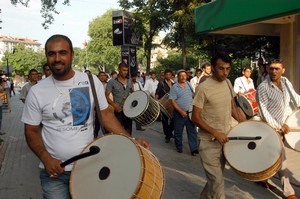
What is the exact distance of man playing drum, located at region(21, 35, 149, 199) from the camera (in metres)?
2.78

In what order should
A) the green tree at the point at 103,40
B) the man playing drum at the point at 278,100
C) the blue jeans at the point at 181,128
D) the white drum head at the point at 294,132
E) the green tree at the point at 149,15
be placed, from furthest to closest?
1. the green tree at the point at 103,40
2. the green tree at the point at 149,15
3. the blue jeans at the point at 181,128
4. the man playing drum at the point at 278,100
5. the white drum head at the point at 294,132

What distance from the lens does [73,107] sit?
2830mm

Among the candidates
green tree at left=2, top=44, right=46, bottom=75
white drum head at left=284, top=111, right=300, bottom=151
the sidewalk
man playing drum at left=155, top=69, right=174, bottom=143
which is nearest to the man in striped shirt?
the sidewalk

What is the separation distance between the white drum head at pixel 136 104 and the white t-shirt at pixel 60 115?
4834mm

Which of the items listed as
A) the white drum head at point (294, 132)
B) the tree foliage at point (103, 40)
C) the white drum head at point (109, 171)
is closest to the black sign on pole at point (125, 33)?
the white drum head at point (294, 132)

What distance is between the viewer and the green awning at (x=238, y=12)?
25.9 ft

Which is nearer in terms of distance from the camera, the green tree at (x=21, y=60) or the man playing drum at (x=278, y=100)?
the man playing drum at (x=278, y=100)

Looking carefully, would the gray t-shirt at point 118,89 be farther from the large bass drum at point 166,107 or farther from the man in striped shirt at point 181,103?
the large bass drum at point 166,107

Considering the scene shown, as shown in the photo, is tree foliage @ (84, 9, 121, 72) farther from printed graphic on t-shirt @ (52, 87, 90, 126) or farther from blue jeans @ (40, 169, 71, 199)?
blue jeans @ (40, 169, 71, 199)

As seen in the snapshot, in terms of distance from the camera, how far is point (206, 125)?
4047 mm

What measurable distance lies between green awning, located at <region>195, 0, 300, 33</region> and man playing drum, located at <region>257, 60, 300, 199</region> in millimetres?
3266

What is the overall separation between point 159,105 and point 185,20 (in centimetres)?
1300

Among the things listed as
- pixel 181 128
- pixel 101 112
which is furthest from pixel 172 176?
pixel 101 112

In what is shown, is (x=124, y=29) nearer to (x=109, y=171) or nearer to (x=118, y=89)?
(x=118, y=89)
